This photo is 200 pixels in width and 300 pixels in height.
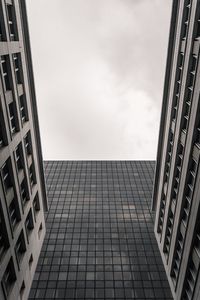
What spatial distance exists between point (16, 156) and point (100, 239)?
1020 inches

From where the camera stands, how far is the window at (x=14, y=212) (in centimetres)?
2670

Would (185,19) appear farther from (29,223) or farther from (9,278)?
(9,278)

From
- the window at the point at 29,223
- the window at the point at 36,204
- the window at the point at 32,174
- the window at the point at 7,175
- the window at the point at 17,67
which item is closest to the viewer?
the window at the point at 7,175

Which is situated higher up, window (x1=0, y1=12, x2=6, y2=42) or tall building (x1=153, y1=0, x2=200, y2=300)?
window (x1=0, y1=12, x2=6, y2=42)

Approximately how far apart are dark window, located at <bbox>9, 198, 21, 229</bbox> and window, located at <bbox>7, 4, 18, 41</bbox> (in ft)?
50.2

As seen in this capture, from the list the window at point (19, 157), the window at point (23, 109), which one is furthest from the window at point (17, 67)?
the window at point (19, 157)

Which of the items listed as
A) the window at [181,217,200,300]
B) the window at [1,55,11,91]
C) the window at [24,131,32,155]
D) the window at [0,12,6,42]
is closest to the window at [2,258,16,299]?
the window at [24,131,32,155]

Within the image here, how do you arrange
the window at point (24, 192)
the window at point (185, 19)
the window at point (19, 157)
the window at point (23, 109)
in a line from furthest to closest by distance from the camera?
the window at point (24, 192) < the window at point (23, 109) < the window at point (19, 157) < the window at point (185, 19)

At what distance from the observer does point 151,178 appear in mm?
66062

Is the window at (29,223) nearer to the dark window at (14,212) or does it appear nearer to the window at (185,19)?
the dark window at (14,212)

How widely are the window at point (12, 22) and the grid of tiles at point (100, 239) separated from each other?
32.7 meters

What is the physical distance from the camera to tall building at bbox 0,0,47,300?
23719 millimetres

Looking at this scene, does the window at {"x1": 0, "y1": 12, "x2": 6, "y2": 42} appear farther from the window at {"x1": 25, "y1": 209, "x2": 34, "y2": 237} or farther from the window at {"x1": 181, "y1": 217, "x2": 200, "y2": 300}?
the window at {"x1": 181, "y1": 217, "x2": 200, "y2": 300}

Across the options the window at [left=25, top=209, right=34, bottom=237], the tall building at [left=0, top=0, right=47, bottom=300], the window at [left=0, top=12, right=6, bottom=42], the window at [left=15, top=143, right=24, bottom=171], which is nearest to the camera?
the window at [left=0, top=12, right=6, bottom=42]
